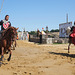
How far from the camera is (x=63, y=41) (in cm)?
2314

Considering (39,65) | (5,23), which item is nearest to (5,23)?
(5,23)

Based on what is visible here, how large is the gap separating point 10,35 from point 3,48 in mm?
685

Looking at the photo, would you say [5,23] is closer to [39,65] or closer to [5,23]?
[5,23]

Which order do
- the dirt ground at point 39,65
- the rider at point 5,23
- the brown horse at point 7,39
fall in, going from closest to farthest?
the dirt ground at point 39,65
the brown horse at point 7,39
the rider at point 5,23

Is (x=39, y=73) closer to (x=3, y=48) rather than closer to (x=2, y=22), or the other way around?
(x=3, y=48)

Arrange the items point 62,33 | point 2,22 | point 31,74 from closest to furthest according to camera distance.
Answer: point 31,74, point 2,22, point 62,33

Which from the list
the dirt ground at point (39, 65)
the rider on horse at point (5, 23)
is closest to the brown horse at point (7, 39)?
the dirt ground at point (39, 65)

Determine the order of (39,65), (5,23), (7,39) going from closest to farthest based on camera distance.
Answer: (39,65) < (7,39) < (5,23)

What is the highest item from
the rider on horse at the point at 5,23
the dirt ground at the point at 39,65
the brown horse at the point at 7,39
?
the rider on horse at the point at 5,23

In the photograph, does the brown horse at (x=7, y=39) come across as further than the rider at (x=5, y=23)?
No

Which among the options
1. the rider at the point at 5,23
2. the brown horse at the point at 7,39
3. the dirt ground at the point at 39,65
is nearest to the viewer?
the dirt ground at the point at 39,65

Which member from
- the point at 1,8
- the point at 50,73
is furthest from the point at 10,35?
the point at 1,8

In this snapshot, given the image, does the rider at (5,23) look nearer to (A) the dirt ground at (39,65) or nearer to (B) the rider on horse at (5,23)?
(B) the rider on horse at (5,23)

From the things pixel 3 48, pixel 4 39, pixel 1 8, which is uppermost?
pixel 1 8
